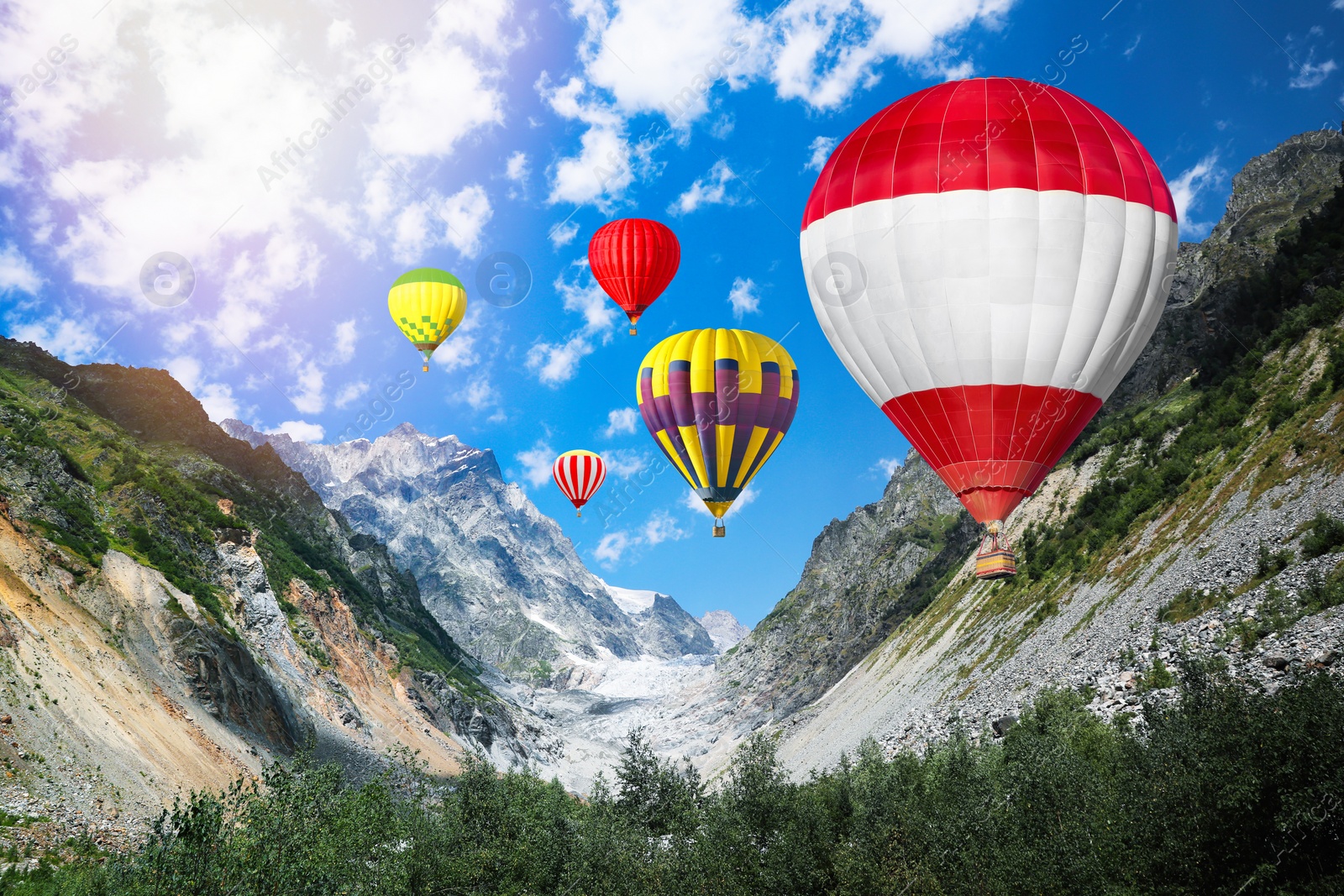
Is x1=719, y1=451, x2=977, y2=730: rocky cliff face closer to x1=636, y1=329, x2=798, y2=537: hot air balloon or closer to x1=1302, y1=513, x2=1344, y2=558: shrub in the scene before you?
x1=636, y1=329, x2=798, y2=537: hot air balloon

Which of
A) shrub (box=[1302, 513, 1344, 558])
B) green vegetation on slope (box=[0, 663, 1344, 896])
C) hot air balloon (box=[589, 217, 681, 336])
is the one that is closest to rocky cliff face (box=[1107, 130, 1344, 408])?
shrub (box=[1302, 513, 1344, 558])

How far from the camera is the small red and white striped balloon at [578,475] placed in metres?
90.4

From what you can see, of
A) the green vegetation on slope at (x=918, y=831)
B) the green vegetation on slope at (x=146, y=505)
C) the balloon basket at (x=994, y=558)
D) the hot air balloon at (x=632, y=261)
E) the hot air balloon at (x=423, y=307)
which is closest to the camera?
the green vegetation on slope at (x=918, y=831)

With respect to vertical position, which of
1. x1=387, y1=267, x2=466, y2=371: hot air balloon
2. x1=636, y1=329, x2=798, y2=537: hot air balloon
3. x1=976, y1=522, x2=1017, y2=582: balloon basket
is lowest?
x1=976, y1=522, x2=1017, y2=582: balloon basket

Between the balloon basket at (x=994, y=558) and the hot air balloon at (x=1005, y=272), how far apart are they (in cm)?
5

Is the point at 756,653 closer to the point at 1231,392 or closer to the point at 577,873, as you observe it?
the point at 1231,392

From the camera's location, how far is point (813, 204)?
2802 centimetres

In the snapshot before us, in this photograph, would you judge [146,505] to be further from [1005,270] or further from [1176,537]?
[1176,537]

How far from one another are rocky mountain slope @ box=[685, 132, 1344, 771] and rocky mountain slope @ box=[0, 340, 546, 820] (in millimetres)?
43040

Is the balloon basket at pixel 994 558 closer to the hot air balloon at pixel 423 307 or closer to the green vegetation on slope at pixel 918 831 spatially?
the green vegetation on slope at pixel 918 831

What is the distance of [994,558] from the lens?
2317 centimetres

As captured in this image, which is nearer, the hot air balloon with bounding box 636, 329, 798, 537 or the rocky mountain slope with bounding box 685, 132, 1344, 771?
the rocky mountain slope with bounding box 685, 132, 1344, 771

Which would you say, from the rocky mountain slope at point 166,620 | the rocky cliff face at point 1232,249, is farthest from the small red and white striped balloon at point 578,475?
the rocky cliff face at point 1232,249

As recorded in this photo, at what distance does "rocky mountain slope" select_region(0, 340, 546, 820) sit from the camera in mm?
40281
